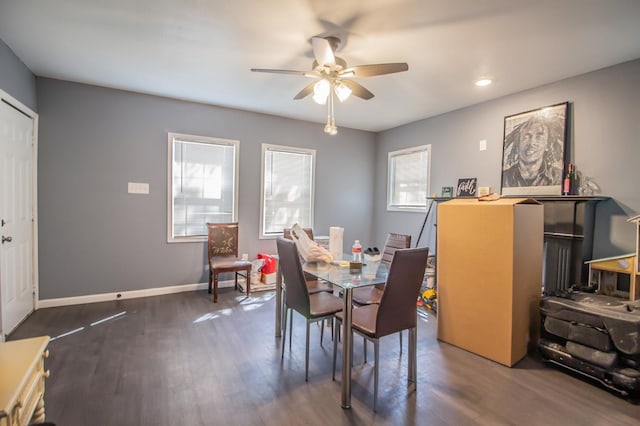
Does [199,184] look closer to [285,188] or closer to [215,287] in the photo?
[285,188]

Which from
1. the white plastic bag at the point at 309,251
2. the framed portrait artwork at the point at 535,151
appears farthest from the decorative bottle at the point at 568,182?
the white plastic bag at the point at 309,251

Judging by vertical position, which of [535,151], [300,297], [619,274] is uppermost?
[535,151]

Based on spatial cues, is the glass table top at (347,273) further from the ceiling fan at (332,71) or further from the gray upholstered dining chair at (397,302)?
the ceiling fan at (332,71)

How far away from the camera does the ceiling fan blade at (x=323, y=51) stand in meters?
2.15

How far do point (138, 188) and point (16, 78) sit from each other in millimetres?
1533

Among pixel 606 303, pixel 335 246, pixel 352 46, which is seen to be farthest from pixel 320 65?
pixel 606 303

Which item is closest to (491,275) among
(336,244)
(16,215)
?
(336,244)

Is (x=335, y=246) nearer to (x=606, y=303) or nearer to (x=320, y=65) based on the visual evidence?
(x=320, y=65)

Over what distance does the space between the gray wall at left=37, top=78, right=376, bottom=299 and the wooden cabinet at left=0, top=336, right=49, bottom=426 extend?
299 centimetres

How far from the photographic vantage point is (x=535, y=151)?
11.3ft

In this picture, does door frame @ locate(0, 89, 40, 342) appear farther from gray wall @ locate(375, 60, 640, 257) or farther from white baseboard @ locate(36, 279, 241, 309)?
gray wall @ locate(375, 60, 640, 257)

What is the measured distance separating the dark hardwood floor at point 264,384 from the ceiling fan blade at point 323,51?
2404 millimetres

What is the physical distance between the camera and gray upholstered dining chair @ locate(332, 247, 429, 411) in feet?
6.37

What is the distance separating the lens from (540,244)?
9.05 feet
